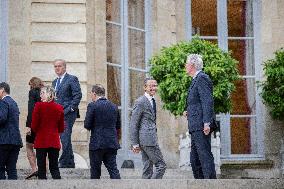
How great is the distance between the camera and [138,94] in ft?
53.6

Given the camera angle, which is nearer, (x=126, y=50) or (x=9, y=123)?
(x=9, y=123)

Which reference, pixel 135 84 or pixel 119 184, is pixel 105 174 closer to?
pixel 135 84

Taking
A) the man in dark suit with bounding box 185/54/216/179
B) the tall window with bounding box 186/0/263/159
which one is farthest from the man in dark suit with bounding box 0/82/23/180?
the tall window with bounding box 186/0/263/159

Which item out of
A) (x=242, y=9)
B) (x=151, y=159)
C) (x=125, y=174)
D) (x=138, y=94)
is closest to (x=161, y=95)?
(x=138, y=94)

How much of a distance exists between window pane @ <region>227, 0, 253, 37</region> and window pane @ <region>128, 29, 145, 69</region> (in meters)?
1.88

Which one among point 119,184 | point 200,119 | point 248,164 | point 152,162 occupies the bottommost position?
point 248,164

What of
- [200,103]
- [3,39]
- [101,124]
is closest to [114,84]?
[3,39]

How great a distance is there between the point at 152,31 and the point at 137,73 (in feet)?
2.89

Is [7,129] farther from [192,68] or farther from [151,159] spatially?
[192,68]

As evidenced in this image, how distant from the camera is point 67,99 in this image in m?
12.9

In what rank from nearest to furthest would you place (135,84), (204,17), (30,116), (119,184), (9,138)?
(119,184) → (9,138) → (30,116) → (135,84) → (204,17)

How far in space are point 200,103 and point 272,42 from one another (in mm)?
7518

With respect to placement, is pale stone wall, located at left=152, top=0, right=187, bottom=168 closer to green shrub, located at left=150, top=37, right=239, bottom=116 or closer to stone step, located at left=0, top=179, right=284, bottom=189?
green shrub, located at left=150, top=37, right=239, bottom=116

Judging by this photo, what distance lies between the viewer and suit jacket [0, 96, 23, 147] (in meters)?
11.0
